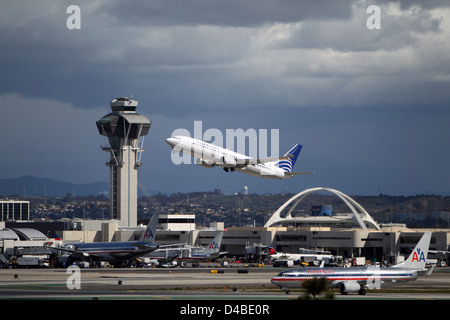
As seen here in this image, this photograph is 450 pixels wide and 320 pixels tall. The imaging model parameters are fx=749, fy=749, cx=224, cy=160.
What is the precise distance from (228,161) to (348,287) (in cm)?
5210

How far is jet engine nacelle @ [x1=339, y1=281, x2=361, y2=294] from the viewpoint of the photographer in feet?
338

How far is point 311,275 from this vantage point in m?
106

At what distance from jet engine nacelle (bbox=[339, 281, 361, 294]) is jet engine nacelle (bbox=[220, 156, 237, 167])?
50.8 m

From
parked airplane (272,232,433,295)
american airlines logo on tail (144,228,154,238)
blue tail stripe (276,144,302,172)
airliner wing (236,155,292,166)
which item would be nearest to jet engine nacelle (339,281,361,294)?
parked airplane (272,232,433,295)

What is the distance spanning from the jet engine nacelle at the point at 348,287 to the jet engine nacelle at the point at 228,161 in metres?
50.8

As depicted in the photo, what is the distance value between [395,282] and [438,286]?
64.7 ft

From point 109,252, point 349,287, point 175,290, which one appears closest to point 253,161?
point 175,290

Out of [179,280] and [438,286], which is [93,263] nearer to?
[179,280]

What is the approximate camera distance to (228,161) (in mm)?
149500

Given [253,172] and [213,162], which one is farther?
[253,172]

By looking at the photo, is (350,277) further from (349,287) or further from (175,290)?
(175,290)

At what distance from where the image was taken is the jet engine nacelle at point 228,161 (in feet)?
489

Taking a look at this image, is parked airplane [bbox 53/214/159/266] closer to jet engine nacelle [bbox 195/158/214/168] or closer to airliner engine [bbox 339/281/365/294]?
jet engine nacelle [bbox 195/158/214/168]
